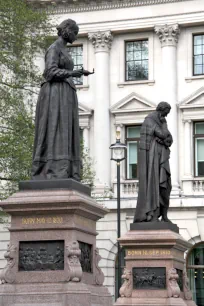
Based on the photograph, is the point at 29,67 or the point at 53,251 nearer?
the point at 53,251

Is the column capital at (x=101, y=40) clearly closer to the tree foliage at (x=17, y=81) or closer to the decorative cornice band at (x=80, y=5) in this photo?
the decorative cornice band at (x=80, y=5)

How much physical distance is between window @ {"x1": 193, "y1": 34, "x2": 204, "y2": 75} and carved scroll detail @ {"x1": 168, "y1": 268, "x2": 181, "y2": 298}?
25473mm

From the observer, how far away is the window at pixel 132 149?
45094 mm

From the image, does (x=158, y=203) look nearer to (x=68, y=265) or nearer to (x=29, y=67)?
(x=68, y=265)

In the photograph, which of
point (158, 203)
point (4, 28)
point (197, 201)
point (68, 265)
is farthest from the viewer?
point (197, 201)

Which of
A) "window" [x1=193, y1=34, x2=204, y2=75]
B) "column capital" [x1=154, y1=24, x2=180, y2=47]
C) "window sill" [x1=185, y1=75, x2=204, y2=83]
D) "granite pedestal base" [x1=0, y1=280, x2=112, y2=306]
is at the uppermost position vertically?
"column capital" [x1=154, y1=24, x2=180, y2=47]

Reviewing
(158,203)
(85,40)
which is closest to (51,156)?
(158,203)

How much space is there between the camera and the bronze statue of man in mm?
21219

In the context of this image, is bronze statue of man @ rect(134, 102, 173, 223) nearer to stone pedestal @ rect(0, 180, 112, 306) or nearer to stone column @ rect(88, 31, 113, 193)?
stone pedestal @ rect(0, 180, 112, 306)

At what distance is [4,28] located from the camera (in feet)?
114

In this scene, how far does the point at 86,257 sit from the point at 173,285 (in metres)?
5.49

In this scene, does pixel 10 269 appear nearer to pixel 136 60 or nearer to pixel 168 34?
pixel 168 34

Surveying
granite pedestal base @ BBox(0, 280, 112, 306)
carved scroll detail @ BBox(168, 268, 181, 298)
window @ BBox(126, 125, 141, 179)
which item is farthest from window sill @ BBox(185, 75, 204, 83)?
granite pedestal base @ BBox(0, 280, 112, 306)

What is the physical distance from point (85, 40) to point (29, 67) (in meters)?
11.6
